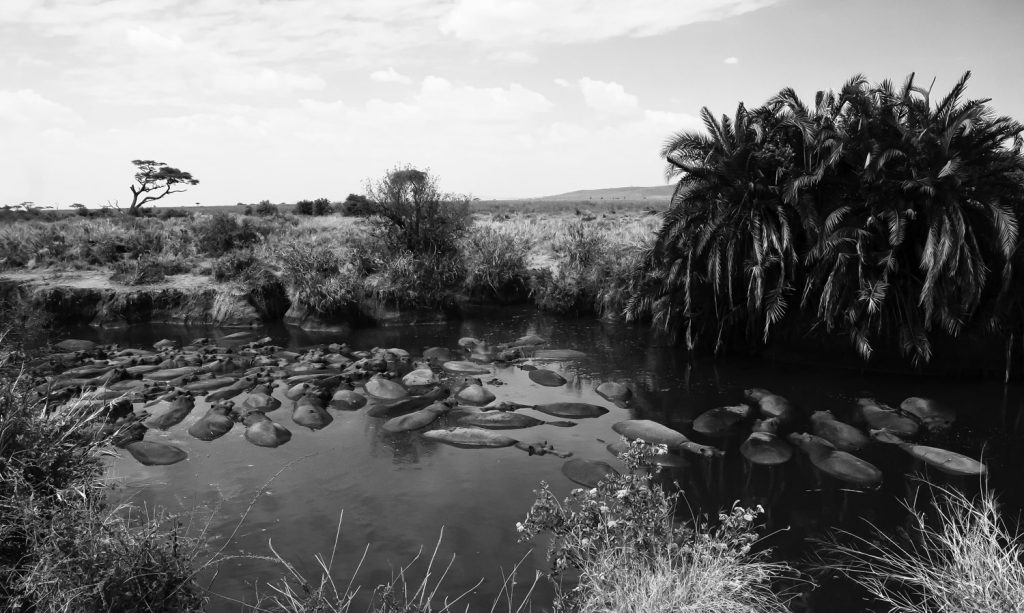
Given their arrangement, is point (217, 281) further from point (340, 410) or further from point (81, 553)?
point (81, 553)

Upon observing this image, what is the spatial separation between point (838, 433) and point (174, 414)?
50.9 ft

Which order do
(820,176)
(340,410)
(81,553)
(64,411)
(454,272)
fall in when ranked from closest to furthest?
1. (81,553)
2. (64,411)
3. (340,410)
4. (820,176)
5. (454,272)

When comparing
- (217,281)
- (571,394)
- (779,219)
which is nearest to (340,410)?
(571,394)

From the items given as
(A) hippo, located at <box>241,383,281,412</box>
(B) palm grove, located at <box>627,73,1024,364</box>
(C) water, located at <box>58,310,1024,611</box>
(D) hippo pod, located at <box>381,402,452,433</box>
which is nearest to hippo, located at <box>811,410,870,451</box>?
(C) water, located at <box>58,310,1024,611</box>

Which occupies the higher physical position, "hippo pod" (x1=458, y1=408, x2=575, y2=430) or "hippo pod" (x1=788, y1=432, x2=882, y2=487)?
"hippo pod" (x1=458, y1=408, x2=575, y2=430)

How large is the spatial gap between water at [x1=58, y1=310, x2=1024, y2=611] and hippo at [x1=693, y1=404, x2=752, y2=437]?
1.59 ft

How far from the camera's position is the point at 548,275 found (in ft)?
99.6

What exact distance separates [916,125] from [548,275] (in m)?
16.5

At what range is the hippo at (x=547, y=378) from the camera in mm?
18906

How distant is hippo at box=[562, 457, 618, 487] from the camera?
11904 millimetres

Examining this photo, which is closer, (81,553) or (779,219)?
(81,553)

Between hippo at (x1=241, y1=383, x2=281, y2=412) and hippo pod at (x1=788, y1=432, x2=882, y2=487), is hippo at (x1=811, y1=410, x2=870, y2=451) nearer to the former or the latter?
hippo pod at (x1=788, y1=432, x2=882, y2=487)

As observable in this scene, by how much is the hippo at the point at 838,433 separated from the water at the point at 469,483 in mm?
402

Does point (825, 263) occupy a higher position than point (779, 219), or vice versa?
point (779, 219)
